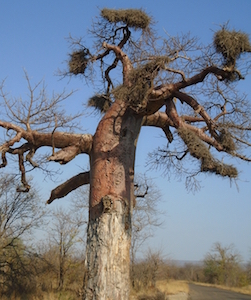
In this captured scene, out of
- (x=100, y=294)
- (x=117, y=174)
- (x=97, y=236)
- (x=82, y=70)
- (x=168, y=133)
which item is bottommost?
(x=100, y=294)

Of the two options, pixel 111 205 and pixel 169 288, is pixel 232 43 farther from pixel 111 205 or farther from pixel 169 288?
pixel 169 288

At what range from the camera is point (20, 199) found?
14383 mm

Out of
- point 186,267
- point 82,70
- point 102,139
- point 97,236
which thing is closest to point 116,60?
point 82,70

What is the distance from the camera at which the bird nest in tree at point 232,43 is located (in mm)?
5500

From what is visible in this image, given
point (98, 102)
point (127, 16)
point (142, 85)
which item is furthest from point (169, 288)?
point (142, 85)

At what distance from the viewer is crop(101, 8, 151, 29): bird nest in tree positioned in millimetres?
6891

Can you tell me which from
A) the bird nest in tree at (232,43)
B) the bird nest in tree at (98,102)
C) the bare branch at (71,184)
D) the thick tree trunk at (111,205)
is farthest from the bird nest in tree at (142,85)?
the bird nest in tree at (98,102)

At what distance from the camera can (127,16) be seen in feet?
22.7

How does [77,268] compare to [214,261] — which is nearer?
[77,268]

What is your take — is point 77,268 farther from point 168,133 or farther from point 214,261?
point 214,261

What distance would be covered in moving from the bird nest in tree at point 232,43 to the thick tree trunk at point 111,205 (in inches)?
67.1

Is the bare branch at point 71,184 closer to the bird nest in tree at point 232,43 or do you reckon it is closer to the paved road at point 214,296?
the bird nest in tree at point 232,43

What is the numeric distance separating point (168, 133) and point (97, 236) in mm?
2477

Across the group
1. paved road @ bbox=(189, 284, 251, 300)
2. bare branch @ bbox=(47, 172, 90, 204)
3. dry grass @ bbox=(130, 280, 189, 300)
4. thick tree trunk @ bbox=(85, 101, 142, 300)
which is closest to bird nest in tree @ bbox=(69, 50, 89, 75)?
thick tree trunk @ bbox=(85, 101, 142, 300)
